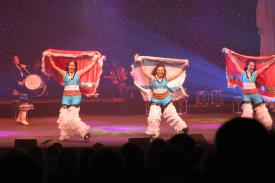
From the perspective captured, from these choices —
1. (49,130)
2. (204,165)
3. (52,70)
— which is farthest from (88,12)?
(204,165)

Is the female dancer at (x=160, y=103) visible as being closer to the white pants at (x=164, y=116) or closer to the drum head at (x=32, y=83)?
the white pants at (x=164, y=116)

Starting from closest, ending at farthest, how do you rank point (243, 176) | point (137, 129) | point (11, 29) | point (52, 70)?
1. point (243, 176)
2. point (52, 70)
3. point (137, 129)
4. point (11, 29)

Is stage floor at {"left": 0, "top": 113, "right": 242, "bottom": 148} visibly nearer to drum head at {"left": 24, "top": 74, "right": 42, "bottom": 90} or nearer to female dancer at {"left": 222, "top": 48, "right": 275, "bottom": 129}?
female dancer at {"left": 222, "top": 48, "right": 275, "bottom": 129}

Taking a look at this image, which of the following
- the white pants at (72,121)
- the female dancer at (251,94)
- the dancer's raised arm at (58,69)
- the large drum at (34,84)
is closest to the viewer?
the white pants at (72,121)

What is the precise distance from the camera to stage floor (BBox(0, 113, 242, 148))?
989 centimetres

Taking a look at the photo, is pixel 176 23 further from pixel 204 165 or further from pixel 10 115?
pixel 204 165

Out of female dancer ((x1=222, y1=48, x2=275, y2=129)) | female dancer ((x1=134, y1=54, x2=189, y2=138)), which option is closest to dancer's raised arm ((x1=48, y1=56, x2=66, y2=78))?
female dancer ((x1=134, y1=54, x2=189, y2=138))

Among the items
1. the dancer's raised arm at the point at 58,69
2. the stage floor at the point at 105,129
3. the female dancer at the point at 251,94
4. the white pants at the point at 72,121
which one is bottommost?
the stage floor at the point at 105,129

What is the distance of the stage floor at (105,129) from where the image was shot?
989 centimetres

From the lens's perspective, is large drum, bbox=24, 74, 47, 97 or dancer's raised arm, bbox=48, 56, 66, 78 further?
large drum, bbox=24, 74, 47, 97

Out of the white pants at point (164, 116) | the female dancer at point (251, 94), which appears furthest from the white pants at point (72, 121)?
the female dancer at point (251, 94)

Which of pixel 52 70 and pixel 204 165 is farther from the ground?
pixel 52 70

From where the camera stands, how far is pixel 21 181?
1960mm

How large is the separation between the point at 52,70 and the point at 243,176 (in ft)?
27.5
